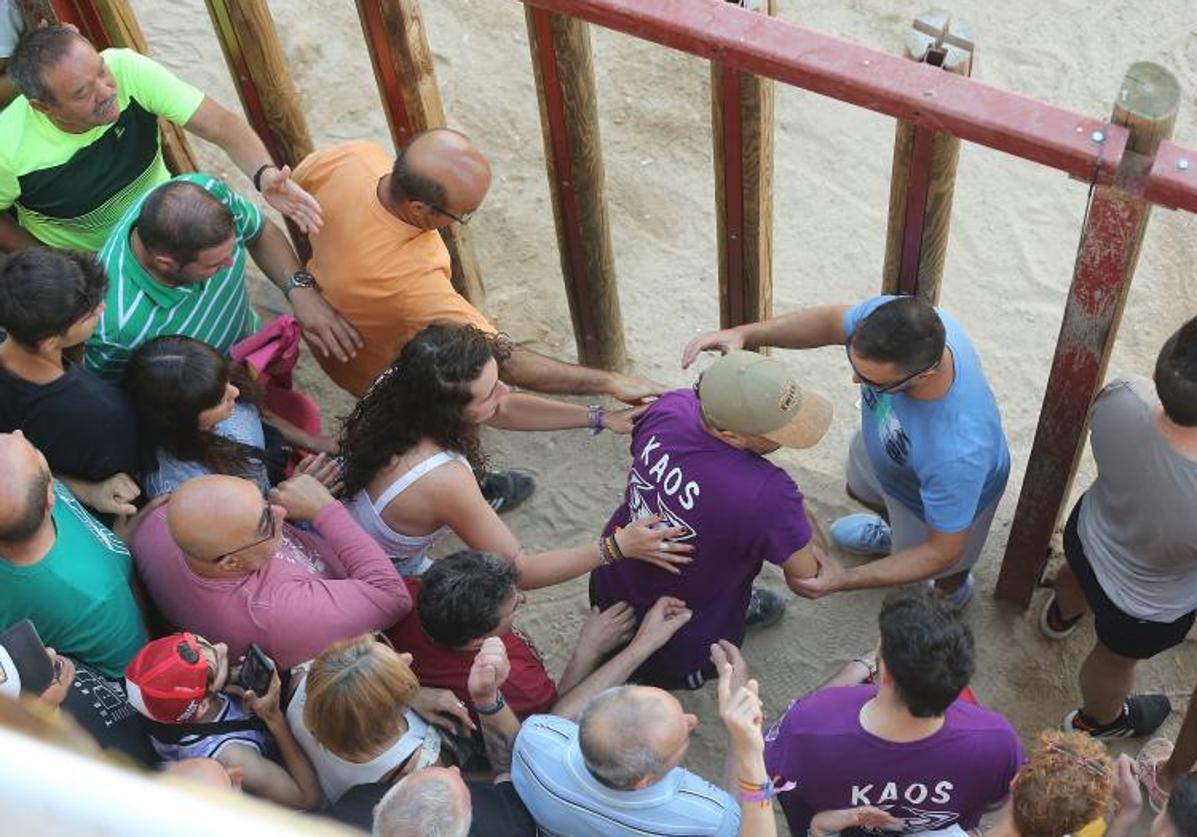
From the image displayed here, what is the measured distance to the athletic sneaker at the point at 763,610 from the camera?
5.26 metres

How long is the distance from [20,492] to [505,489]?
251cm

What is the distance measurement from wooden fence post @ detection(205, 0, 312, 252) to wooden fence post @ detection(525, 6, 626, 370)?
3.48ft

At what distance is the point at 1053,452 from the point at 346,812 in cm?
273

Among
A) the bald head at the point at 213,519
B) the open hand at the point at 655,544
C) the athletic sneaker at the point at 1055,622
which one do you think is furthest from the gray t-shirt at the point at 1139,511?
the bald head at the point at 213,519

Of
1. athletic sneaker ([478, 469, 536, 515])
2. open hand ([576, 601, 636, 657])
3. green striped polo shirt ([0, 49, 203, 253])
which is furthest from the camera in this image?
athletic sneaker ([478, 469, 536, 515])

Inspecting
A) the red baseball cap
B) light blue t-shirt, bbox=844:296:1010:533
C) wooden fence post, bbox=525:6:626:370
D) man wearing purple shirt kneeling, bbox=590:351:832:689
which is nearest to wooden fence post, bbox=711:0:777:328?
wooden fence post, bbox=525:6:626:370

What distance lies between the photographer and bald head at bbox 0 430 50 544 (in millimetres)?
3449

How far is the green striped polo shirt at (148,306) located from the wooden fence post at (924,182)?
7.52ft

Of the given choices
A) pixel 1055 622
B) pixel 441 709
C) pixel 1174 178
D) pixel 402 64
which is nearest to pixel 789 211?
pixel 402 64

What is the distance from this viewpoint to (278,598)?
384cm

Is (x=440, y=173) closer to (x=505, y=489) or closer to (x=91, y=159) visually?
(x=91, y=159)

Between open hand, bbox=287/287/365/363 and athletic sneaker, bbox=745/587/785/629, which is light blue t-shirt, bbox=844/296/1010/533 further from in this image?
open hand, bbox=287/287/365/363

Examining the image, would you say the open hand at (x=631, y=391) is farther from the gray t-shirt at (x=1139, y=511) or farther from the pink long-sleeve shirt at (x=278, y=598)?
the gray t-shirt at (x=1139, y=511)

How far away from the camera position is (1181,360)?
3.71 m
